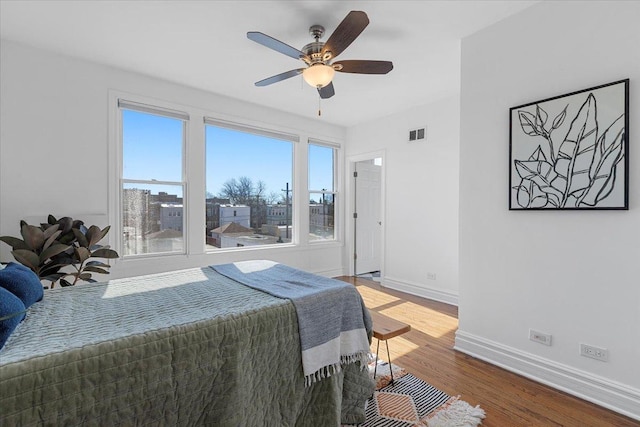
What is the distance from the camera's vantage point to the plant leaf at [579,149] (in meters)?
1.91

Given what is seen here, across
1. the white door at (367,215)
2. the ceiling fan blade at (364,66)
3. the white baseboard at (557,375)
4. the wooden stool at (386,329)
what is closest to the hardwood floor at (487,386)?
the white baseboard at (557,375)

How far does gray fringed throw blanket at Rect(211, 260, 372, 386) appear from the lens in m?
1.53

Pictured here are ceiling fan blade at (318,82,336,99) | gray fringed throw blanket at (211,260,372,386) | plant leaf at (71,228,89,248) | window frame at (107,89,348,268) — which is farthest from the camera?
window frame at (107,89,348,268)

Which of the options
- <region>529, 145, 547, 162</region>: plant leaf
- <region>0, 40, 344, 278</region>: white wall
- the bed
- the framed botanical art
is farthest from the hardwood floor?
<region>0, 40, 344, 278</region>: white wall

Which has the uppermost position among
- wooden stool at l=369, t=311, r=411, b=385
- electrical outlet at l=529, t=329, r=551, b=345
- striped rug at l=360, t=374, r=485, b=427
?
wooden stool at l=369, t=311, r=411, b=385

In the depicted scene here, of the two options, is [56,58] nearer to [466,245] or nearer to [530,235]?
[466,245]

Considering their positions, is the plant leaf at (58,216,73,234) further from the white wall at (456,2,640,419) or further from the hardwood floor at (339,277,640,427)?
the white wall at (456,2,640,419)

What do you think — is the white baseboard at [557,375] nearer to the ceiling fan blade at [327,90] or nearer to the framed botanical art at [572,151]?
the framed botanical art at [572,151]

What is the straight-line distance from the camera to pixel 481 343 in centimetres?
247

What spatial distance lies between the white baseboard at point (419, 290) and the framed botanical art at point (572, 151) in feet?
6.43

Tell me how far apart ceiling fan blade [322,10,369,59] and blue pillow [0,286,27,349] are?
2.03 m

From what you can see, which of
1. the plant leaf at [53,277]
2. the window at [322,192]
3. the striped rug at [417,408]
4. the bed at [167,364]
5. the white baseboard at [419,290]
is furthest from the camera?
the window at [322,192]

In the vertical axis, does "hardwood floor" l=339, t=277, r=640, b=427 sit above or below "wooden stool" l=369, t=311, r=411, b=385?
below

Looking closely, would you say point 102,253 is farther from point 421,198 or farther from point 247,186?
point 421,198
